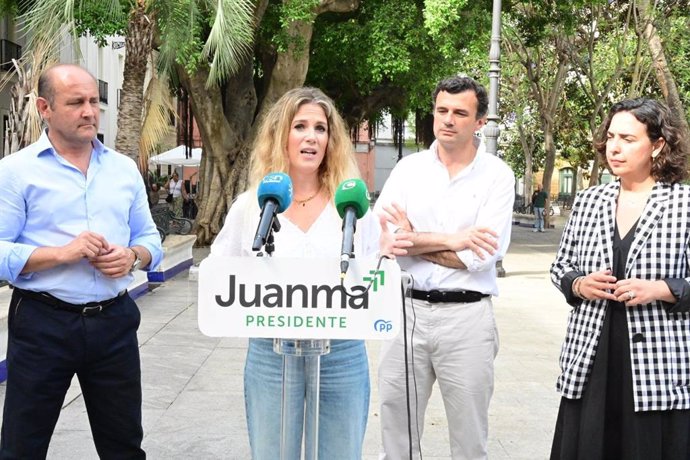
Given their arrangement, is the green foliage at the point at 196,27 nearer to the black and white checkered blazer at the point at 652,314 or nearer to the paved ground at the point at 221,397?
the paved ground at the point at 221,397

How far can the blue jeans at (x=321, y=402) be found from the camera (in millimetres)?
3051

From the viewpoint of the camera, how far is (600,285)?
3.31 m

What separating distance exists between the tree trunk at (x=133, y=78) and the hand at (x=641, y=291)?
10835mm

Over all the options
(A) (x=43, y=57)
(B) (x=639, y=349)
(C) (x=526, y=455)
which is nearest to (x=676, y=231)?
(B) (x=639, y=349)

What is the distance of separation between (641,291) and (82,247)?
206 centimetres

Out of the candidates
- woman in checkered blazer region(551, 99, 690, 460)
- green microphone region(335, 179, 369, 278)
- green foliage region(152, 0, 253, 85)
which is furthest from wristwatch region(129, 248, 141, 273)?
green foliage region(152, 0, 253, 85)

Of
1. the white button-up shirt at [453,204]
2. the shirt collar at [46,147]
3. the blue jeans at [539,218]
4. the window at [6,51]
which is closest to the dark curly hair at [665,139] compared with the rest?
the white button-up shirt at [453,204]

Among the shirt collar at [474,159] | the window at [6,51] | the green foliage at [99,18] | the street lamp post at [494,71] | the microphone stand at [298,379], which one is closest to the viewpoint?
the microphone stand at [298,379]

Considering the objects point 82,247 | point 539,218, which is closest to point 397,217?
point 82,247

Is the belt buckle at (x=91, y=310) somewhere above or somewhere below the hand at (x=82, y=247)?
below

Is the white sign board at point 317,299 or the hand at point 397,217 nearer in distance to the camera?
the white sign board at point 317,299

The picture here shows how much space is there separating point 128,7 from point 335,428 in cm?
1226

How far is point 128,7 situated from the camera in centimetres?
1409

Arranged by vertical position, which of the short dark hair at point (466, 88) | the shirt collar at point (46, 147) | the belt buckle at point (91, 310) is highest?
the short dark hair at point (466, 88)
